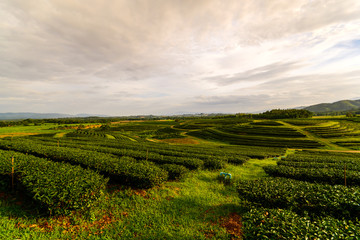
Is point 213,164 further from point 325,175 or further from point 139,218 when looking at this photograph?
point 139,218

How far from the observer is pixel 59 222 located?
840 centimetres

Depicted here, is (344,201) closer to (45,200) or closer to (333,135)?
(45,200)

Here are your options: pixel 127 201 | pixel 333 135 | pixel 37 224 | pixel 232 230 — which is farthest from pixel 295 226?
pixel 333 135

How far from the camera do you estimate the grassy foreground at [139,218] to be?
7.98 meters

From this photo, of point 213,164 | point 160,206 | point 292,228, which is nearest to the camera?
point 292,228

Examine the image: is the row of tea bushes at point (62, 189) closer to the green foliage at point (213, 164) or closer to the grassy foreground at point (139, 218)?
the grassy foreground at point (139, 218)

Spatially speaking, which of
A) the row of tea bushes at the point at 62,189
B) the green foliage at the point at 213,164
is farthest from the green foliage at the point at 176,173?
the row of tea bushes at the point at 62,189

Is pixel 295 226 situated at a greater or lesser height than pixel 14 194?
greater

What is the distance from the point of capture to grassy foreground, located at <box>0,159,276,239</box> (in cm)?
798

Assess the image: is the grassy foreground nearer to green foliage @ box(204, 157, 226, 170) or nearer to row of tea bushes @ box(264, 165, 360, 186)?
green foliage @ box(204, 157, 226, 170)

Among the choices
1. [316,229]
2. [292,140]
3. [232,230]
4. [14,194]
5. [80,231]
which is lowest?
[292,140]

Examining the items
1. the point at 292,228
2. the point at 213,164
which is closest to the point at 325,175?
the point at 213,164

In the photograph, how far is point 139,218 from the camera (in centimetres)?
941

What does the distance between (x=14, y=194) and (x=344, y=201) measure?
73.7ft
